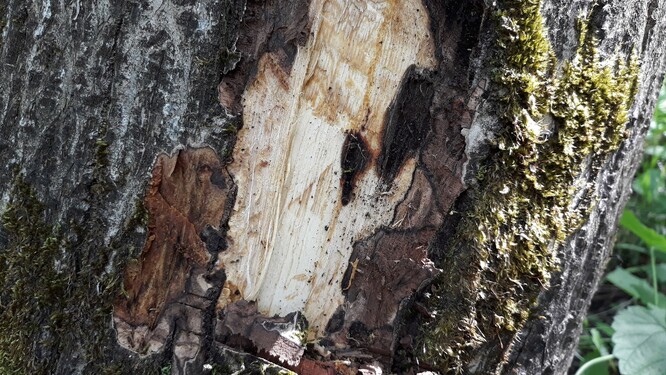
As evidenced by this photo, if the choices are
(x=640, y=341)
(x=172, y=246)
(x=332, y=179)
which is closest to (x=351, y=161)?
(x=332, y=179)

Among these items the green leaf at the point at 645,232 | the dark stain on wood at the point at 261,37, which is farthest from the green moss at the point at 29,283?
the green leaf at the point at 645,232

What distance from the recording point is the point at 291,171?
4.54 ft

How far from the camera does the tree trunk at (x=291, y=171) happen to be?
4.26 ft

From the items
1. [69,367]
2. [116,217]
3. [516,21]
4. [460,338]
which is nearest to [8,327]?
[69,367]

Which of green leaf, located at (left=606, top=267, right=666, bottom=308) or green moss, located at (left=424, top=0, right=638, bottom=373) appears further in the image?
green leaf, located at (left=606, top=267, right=666, bottom=308)

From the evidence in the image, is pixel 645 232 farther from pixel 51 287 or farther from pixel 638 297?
pixel 51 287

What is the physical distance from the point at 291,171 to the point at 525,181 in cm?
50

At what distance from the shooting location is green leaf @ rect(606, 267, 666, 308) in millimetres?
2506

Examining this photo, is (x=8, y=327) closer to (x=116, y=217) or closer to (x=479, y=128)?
(x=116, y=217)

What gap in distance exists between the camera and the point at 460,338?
1431mm

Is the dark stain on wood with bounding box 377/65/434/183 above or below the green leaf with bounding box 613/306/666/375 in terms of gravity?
above

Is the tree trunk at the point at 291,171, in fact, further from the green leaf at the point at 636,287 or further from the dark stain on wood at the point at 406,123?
the green leaf at the point at 636,287

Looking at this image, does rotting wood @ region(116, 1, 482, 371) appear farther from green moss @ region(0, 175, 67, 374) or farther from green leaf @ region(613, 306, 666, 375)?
green leaf @ region(613, 306, 666, 375)

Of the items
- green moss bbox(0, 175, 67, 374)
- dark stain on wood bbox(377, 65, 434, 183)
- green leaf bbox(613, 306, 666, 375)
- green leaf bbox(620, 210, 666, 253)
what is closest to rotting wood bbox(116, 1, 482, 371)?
dark stain on wood bbox(377, 65, 434, 183)
